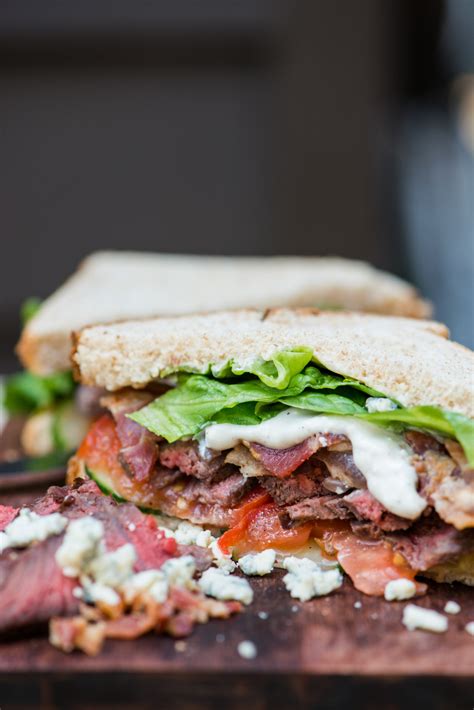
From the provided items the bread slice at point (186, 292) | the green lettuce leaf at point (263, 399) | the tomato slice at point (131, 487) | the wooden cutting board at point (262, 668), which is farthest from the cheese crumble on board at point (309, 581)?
the bread slice at point (186, 292)

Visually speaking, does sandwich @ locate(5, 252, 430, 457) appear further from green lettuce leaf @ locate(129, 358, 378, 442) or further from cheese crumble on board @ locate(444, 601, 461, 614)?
cheese crumble on board @ locate(444, 601, 461, 614)

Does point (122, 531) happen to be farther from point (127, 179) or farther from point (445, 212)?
point (445, 212)

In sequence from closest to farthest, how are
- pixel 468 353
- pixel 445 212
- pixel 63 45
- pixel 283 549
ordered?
pixel 283 549 → pixel 468 353 → pixel 63 45 → pixel 445 212

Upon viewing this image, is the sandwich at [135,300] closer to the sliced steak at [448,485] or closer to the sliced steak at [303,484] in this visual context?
the sliced steak at [303,484]

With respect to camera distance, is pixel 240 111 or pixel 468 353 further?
pixel 240 111

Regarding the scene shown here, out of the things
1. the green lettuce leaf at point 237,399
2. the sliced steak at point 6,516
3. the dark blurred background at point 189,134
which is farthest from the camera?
the dark blurred background at point 189,134

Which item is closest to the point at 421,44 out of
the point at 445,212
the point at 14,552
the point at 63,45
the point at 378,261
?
the point at 445,212

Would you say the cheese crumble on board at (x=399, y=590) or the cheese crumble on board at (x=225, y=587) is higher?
the cheese crumble on board at (x=225, y=587)
